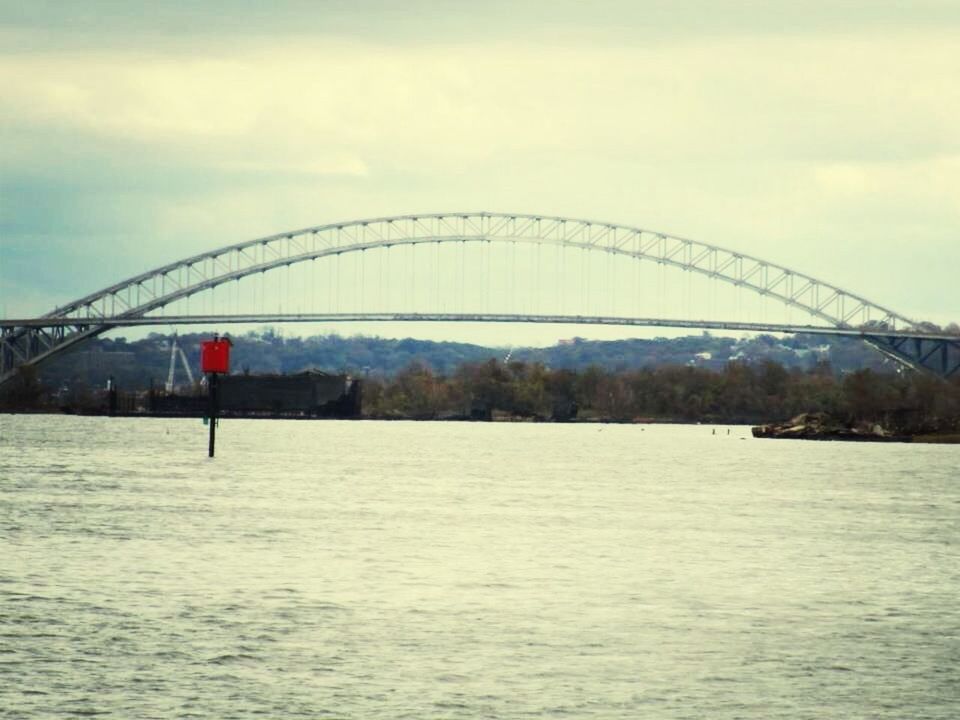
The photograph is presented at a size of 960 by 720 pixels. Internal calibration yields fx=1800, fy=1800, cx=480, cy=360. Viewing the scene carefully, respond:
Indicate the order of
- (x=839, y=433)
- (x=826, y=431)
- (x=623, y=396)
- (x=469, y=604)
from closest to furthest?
(x=469, y=604) < (x=839, y=433) < (x=826, y=431) < (x=623, y=396)

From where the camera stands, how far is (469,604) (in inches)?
879

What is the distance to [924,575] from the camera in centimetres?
2727

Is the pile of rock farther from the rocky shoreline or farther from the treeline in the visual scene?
the treeline

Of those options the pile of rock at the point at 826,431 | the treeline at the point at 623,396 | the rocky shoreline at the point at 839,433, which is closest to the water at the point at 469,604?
the rocky shoreline at the point at 839,433

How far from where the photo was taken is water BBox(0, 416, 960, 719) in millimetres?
16312

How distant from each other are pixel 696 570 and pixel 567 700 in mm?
11496

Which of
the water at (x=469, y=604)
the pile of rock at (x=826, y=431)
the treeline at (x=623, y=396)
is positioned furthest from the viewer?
the treeline at (x=623, y=396)

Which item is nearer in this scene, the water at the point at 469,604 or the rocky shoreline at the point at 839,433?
the water at the point at 469,604

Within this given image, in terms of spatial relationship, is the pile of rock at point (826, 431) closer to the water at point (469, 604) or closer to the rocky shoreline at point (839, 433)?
the rocky shoreline at point (839, 433)

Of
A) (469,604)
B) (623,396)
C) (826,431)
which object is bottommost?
(469,604)

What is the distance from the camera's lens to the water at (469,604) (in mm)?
16312

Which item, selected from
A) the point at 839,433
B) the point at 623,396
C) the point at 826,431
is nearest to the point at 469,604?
the point at 839,433

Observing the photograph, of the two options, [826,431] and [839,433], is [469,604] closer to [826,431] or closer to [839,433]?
[839,433]

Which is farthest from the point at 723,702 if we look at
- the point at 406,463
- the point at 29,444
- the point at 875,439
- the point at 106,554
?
the point at 875,439
